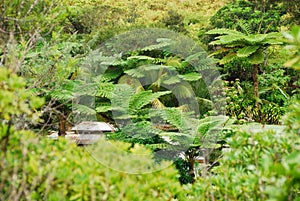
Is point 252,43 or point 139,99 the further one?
point 252,43

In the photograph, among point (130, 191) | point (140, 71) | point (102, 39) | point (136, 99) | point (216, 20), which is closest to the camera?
point (130, 191)

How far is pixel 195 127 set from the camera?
458cm

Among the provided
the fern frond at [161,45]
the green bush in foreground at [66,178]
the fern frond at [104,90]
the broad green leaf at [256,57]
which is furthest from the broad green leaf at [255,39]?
the green bush in foreground at [66,178]

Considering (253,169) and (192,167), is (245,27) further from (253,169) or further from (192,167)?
(253,169)

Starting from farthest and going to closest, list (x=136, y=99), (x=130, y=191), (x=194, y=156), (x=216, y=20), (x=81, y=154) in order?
(x=216, y=20), (x=136, y=99), (x=194, y=156), (x=81, y=154), (x=130, y=191)

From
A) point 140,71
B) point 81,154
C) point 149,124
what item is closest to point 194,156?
point 149,124

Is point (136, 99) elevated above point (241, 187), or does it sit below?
below

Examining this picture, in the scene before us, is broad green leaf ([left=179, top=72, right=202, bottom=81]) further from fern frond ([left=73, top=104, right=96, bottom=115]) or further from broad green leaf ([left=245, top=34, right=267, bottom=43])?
fern frond ([left=73, top=104, right=96, bottom=115])

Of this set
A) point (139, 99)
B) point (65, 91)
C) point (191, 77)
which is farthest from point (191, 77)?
point (65, 91)

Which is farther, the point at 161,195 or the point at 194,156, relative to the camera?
the point at 194,156

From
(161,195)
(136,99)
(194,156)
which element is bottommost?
(194,156)

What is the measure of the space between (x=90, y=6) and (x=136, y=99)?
4.77 metres

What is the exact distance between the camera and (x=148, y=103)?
17.4 ft

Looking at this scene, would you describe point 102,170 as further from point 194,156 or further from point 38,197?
point 194,156
